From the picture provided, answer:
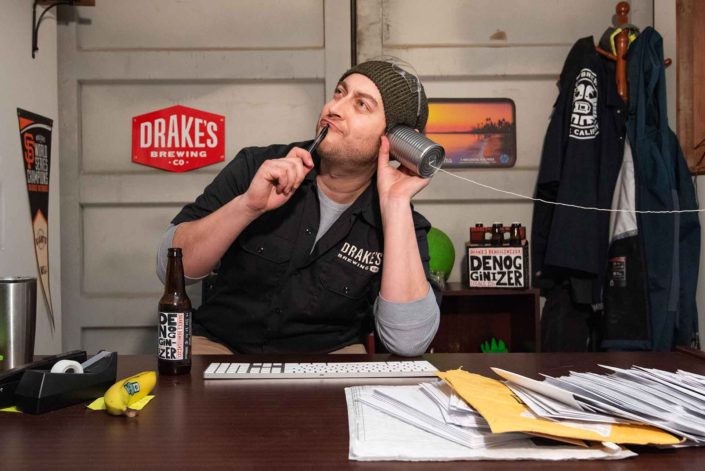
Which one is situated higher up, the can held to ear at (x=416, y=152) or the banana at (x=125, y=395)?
the can held to ear at (x=416, y=152)

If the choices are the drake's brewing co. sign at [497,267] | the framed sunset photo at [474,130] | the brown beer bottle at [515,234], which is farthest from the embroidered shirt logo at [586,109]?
the drake's brewing co. sign at [497,267]

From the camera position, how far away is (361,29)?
284cm

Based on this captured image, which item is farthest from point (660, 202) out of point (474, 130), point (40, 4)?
point (40, 4)

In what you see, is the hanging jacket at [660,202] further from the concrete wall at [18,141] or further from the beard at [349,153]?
the concrete wall at [18,141]

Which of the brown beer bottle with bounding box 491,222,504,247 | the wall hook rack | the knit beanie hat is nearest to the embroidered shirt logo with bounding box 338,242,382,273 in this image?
the knit beanie hat

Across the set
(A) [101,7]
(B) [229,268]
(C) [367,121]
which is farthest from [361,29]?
(B) [229,268]

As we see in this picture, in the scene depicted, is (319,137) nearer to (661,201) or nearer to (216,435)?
(216,435)

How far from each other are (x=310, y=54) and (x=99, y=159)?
3.25 ft

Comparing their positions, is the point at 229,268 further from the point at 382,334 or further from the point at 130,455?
the point at 130,455

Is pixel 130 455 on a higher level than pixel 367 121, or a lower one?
lower

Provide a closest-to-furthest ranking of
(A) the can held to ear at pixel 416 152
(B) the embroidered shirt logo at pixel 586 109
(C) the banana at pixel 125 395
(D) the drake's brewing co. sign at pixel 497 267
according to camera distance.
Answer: (C) the banana at pixel 125 395 → (A) the can held to ear at pixel 416 152 → (D) the drake's brewing co. sign at pixel 497 267 → (B) the embroidered shirt logo at pixel 586 109

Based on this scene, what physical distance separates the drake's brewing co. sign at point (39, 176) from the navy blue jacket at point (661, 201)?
2242 mm

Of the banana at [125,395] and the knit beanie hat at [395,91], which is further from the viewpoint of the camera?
the knit beanie hat at [395,91]

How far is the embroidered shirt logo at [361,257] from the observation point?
1.72 meters
